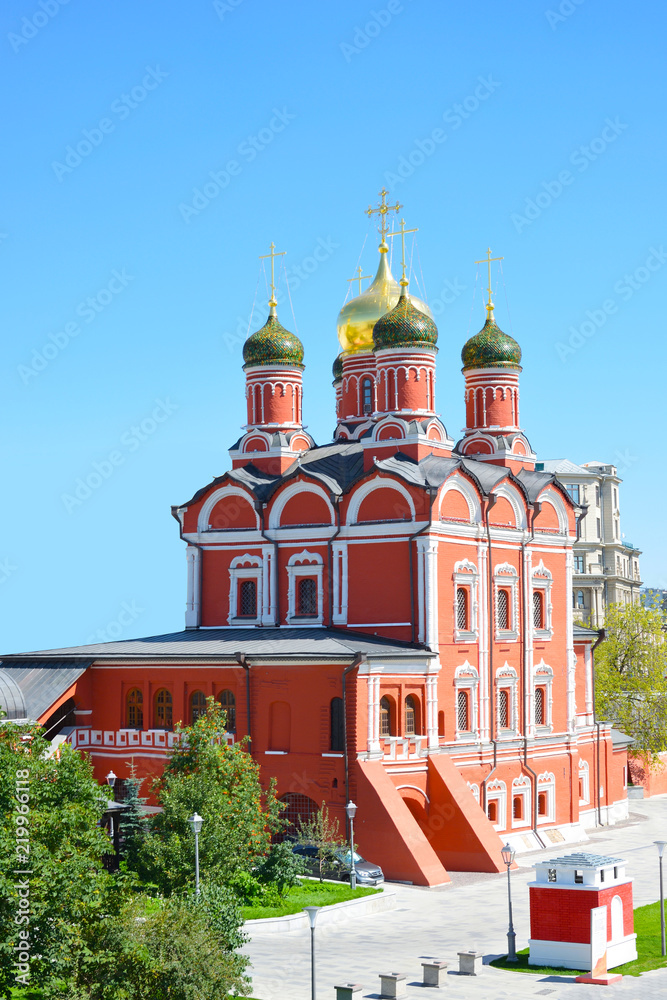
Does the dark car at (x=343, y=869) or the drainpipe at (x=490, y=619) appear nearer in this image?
the dark car at (x=343, y=869)

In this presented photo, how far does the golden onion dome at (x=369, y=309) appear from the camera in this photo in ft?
→ 136

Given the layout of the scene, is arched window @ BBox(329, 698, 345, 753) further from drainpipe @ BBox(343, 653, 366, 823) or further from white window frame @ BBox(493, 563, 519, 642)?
white window frame @ BBox(493, 563, 519, 642)

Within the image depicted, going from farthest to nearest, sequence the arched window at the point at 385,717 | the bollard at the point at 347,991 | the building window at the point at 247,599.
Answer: the building window at the point at 247,599
the arched window at the point at 385,717
the bollard at the point at 347,991

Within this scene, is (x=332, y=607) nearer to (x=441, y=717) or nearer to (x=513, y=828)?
(x=441, y=717)

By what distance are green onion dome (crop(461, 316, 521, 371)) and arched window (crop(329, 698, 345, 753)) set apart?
14656 mm

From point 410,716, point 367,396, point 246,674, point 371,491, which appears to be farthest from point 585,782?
point 246,674

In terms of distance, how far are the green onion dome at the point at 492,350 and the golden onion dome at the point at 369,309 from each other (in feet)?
9.60

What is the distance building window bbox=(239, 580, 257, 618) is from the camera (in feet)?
122

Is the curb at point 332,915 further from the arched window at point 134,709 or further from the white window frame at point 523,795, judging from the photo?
the arched window at point 134,709

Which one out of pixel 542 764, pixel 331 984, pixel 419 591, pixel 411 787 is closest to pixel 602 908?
pixel 331 984

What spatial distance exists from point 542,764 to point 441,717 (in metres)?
5.72

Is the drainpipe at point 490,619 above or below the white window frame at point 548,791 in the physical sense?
above

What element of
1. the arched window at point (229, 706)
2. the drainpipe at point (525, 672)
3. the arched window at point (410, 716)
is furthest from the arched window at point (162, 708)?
the drainpipe at point (525, 672)

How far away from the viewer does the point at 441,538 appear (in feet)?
111
